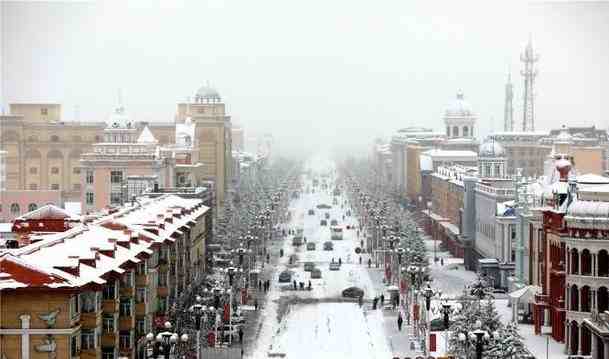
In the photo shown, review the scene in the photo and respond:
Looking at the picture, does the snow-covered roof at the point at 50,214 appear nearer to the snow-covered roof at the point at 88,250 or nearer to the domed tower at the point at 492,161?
the snow-covered roof at the point at 88,250

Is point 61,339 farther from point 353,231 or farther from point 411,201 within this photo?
point 411,201

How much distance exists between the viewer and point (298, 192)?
18575 cm

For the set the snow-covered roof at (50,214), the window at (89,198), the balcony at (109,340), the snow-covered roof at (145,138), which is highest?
the snow-covered roof at (145,138)

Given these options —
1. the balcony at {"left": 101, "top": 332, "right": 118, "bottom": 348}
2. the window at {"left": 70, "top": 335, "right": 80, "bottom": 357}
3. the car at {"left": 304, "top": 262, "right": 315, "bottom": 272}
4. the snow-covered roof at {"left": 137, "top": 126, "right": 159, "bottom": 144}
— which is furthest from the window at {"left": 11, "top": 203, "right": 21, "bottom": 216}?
the window at {"left": 70, "top": 335, "right": 80, "bottom": 357}

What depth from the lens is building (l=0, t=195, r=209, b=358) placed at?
36.7 metres

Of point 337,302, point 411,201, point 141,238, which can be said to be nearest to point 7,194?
point 337,302

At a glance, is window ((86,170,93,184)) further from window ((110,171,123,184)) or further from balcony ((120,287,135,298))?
balcony ((120,287,135,298))

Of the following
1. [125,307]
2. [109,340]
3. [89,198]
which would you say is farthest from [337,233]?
[109,340]

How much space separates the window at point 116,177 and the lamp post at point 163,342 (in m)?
50.0

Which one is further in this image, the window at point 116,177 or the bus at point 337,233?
the bus at point 337,233

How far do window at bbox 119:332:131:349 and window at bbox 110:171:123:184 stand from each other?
5400cm

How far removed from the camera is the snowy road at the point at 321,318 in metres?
53.1

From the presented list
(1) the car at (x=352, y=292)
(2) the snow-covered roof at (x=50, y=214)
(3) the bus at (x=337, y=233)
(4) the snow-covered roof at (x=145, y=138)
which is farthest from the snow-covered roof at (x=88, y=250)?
(4) the snow-covered roof at (x=145, y=138)

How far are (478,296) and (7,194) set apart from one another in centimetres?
5033
